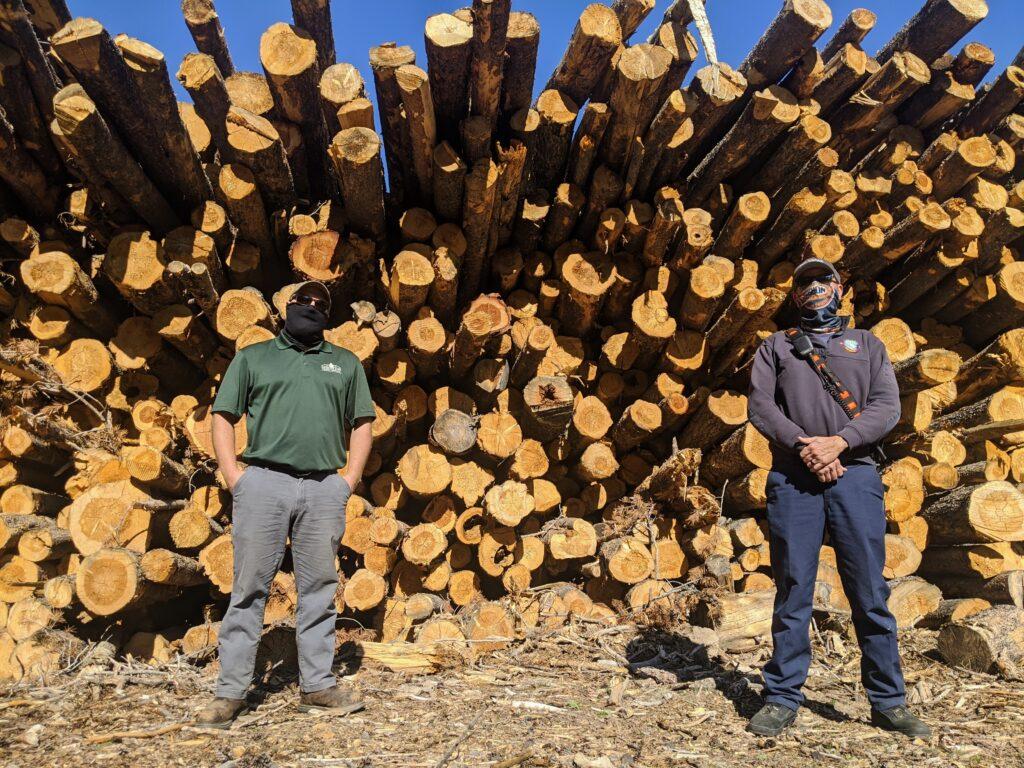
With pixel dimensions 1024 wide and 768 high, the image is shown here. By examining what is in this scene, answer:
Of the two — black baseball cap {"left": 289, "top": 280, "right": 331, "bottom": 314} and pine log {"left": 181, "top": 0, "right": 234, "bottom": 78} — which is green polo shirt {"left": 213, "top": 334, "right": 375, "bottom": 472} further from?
pine log {"left": 181, "top": 0, "right": 234, "bottom": 78}

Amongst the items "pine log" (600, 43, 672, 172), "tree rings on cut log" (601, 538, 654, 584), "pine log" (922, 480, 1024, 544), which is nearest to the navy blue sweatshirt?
A: "tree rings on cut log" (601, 538, 654, 584)

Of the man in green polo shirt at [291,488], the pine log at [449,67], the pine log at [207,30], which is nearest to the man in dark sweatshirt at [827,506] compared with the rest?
the man in green polo shirt at [291,488]

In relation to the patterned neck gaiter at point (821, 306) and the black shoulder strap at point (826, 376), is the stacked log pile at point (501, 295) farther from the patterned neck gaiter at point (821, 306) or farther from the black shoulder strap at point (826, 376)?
the black shoulder strap at point (826, 376)

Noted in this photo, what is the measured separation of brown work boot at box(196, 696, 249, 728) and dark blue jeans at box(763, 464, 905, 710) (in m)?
2.53

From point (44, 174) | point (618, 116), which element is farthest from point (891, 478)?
point (44, 174)

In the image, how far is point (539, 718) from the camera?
3.20 meters

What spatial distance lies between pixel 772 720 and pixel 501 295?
3440 mm

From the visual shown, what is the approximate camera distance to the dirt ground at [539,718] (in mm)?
2715

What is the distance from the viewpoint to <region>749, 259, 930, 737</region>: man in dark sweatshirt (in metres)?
3.03

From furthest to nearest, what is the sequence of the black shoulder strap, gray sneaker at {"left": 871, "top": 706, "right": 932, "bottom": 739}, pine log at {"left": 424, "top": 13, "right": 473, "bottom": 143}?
pine log at {"left": 424, "top": 13, "right": 473, "bottom": 143}
the black shoulder strap
gray sneaker at {"left": 871, "top": 706, "right": 932, "bottom": 739}

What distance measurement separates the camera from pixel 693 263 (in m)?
4.98

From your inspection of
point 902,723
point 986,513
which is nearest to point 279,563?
point 902,723

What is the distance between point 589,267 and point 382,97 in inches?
75.5

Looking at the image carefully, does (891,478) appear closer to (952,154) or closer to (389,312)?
(952,154)
